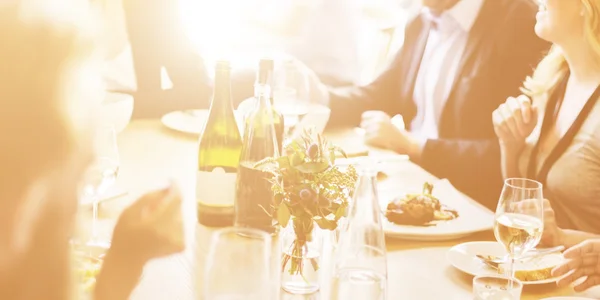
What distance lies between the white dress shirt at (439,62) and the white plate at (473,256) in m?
1.20

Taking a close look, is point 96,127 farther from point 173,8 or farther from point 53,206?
point 173,8

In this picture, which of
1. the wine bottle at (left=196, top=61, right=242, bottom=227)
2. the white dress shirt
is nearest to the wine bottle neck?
the wine bottle at (left=196, top=61, right=242, bottom=227)

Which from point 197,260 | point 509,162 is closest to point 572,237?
point 509,162

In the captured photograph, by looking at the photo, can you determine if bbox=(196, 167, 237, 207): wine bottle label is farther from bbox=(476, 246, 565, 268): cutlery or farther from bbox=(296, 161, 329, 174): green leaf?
bbox=(476, 246, 565, 268): cutlery

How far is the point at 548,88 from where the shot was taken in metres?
1.85

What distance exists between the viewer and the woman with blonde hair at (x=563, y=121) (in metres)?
1.62

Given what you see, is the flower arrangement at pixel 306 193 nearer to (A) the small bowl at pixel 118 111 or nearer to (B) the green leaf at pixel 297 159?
(B) the green leaf at pixel 297 159

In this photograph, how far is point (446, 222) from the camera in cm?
115

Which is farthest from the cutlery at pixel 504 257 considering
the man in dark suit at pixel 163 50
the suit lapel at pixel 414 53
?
the man in dark suit at pixel 163 50

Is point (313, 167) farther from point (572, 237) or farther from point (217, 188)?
point (572, 237)

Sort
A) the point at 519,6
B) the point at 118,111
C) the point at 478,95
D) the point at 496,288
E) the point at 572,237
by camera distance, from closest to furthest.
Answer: the point at 496,288 < the point at 572,237 < the point at 118,111 < the point at 519,6 < the point at 478,95

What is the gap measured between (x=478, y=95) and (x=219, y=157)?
3.90 ft

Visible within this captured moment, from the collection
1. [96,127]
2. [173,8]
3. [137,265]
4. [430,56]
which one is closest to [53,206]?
[96,127]

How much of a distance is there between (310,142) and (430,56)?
1638 mm
